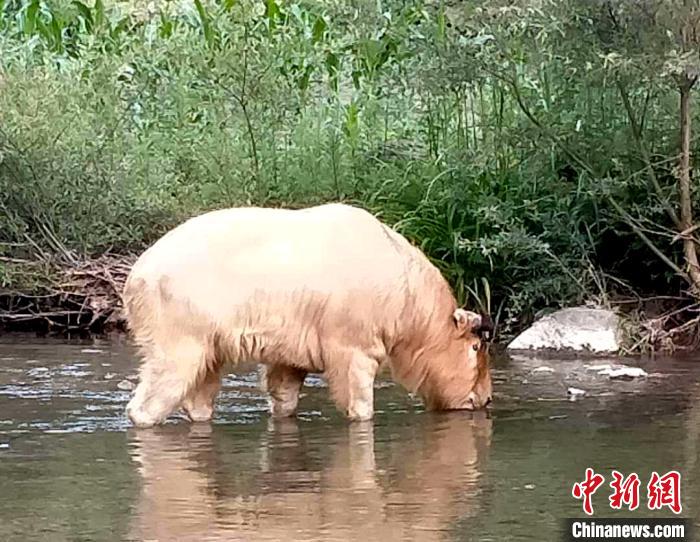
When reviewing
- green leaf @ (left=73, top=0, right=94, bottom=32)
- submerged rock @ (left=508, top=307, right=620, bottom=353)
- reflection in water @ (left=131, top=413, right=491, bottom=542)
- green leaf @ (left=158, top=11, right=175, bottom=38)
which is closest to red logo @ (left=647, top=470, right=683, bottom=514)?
reflection in water @ (left=131, top=413, right=491, bottom=542)

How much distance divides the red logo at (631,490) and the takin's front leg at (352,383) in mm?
1861

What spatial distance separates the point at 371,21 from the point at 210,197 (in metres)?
2.22

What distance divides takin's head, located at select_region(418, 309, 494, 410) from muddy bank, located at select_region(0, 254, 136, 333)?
4803 millimetres

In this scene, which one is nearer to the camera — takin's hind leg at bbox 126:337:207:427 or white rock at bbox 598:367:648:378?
takin's hind leg at bbox 126:337:207:427

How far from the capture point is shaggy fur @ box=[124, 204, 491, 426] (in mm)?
7793

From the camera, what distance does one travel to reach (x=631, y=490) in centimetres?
609

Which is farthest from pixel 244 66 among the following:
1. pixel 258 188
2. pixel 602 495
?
pixel 602 495

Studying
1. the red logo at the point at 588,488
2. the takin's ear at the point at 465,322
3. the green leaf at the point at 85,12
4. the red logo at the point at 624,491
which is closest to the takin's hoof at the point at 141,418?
the takin's ear at the point at 465,322

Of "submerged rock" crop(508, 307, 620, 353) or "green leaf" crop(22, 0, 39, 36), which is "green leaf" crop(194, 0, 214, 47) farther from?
"submerged rock" crop(508, 307, 620, 353)

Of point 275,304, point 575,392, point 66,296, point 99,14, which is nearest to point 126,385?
point 275,304

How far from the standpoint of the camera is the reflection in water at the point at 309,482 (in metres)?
5.46

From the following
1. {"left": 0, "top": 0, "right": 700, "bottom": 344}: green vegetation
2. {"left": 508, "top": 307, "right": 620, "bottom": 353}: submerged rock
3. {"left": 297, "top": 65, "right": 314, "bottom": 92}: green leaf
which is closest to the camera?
{"left": 0, "top": 0, "right": 700, "bottom": 344}: green vegetation

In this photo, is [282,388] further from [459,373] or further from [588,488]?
[588,488]

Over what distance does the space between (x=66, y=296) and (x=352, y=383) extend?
5.49 metres
